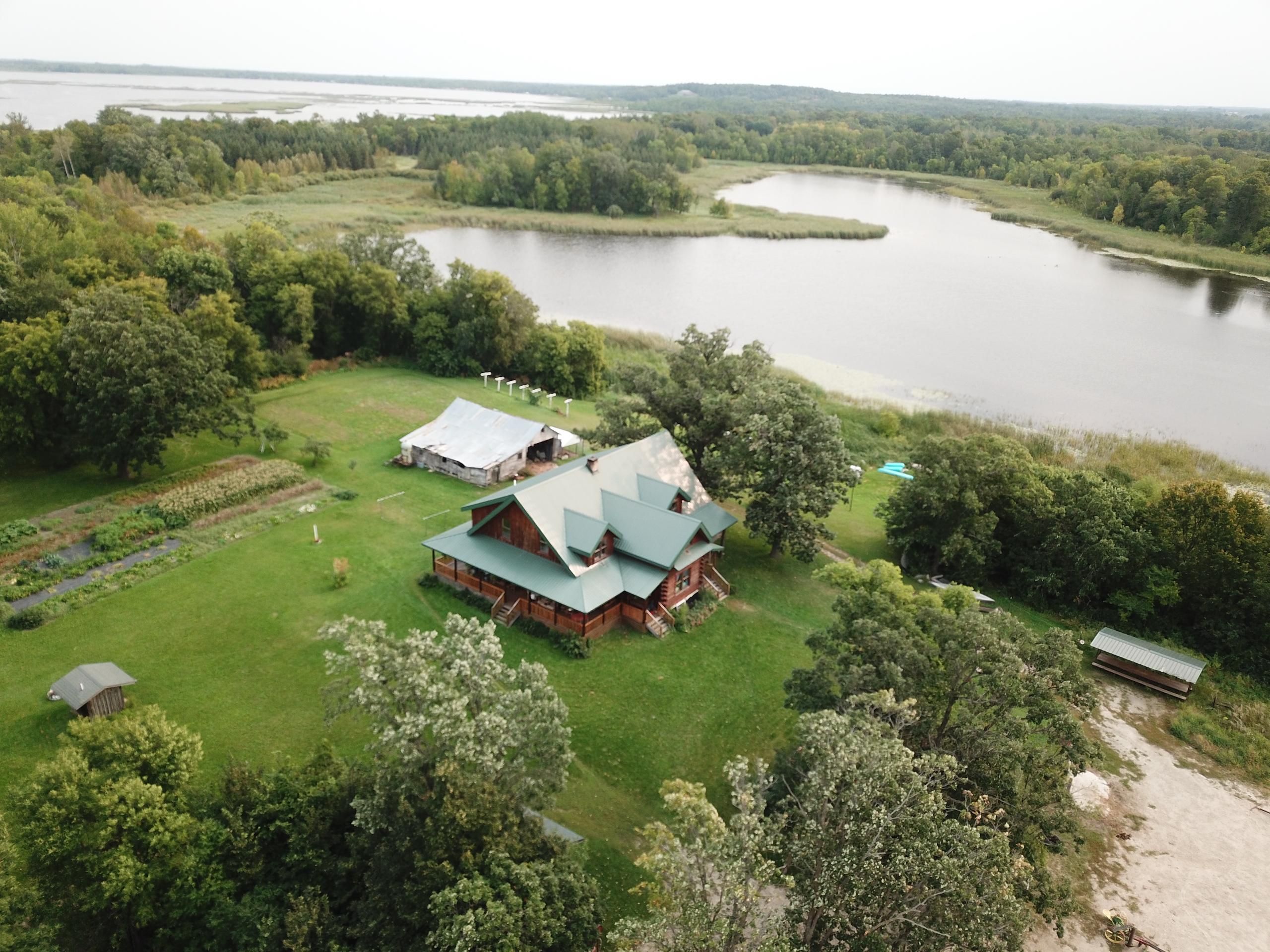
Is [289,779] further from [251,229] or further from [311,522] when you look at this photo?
[251,229]

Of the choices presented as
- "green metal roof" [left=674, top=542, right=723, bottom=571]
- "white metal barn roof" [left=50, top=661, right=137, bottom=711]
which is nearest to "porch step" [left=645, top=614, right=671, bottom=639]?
"green metal roof" [left=674, top=542, right=723, bottom=571]

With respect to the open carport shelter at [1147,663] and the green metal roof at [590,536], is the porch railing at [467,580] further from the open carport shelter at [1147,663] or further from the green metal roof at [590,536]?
the open carport shelter at [1147,663]

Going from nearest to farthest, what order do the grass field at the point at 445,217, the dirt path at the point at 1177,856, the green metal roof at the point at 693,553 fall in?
the dirt path at the point at 1177,856 < the green metal roof at the point at 693,553 < the grass field at the point at 445,217

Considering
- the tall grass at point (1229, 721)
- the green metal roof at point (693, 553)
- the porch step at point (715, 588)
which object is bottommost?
the tall grass at point (1229, 721)

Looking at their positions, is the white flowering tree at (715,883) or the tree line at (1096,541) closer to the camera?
the white flowering tree at (715,883)

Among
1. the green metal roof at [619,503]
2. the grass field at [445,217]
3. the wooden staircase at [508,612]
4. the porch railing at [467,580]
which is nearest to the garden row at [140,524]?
the porch railing at [467,580]

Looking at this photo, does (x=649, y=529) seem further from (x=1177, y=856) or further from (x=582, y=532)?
(x=1177, y=856)
